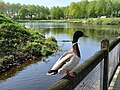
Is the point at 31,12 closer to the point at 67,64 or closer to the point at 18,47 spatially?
the point at 18,47

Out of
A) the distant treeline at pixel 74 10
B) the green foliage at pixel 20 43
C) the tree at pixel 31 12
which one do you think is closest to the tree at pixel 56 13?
the distant treeline at pixel 74 10

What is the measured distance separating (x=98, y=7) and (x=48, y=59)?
89.5 meters

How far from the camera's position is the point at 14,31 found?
26.2 meters

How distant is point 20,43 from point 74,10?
3752 inches

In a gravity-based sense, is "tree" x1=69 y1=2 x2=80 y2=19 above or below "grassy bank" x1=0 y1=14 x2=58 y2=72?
above

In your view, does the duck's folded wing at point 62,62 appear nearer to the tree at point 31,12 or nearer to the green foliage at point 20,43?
the green foliage at point 20,43

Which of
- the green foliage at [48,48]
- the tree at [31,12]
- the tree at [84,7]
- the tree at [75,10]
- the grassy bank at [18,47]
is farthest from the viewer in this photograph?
the tree at [31,12]

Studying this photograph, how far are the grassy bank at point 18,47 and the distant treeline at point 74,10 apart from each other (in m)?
70.4

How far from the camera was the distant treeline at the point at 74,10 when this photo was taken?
10650 centimetres

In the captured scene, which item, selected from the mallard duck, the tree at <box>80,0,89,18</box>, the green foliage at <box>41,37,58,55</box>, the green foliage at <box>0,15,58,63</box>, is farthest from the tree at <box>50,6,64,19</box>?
the mallard duck

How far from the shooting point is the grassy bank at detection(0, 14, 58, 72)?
17672 millimetres

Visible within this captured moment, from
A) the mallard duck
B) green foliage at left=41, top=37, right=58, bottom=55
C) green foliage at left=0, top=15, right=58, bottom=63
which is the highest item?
the mallard duck

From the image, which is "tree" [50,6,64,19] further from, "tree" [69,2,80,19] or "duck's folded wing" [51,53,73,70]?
"duck's folded wing" [51,53,73,70]

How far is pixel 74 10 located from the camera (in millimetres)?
117188
